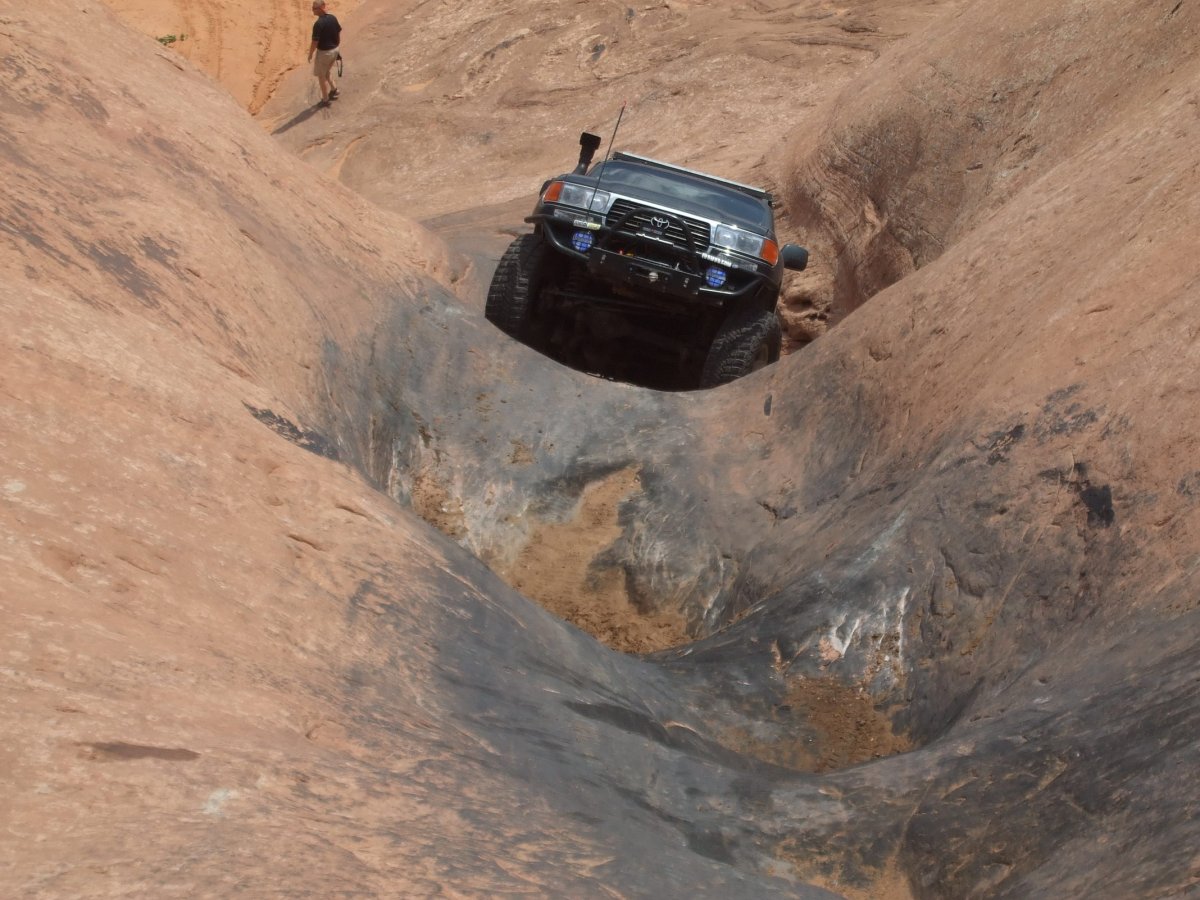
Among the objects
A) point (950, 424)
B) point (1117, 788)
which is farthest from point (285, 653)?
point (950, 424)

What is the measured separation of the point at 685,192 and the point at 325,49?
37.2 feet

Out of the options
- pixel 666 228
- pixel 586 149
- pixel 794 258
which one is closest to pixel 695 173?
pixel 586 149

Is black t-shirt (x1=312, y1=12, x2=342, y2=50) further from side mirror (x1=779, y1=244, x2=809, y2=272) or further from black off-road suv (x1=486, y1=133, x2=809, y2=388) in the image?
side mirror (x1=779, y1=244, x2=809, y2=272)

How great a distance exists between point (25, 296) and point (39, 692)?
201 centimetres

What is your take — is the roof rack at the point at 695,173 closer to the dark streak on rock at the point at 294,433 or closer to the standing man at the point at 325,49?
the dark streak on rock at the point at 294,433

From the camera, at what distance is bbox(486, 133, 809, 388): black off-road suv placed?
8.41 metres

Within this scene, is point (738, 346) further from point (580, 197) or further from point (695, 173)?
point (695, 173)

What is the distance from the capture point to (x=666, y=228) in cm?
839

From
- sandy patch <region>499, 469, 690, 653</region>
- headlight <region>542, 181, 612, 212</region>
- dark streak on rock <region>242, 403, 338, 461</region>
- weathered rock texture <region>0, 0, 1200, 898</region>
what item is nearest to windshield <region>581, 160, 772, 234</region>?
headlight <region>542, 181, 612, 212</region>

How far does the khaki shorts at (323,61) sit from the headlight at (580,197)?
38.0 feet

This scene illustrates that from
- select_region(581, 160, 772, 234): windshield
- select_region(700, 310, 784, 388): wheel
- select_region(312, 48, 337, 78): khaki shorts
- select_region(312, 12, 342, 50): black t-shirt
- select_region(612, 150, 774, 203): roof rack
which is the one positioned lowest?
select_region(700, 310, 784, 388): wheel

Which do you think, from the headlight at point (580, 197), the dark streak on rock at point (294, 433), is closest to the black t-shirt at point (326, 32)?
the headlight at point (580, 197)

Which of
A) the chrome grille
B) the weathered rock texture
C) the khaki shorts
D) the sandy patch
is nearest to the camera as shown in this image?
the weathered rock texture

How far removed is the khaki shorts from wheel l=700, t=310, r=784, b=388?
479 inches
